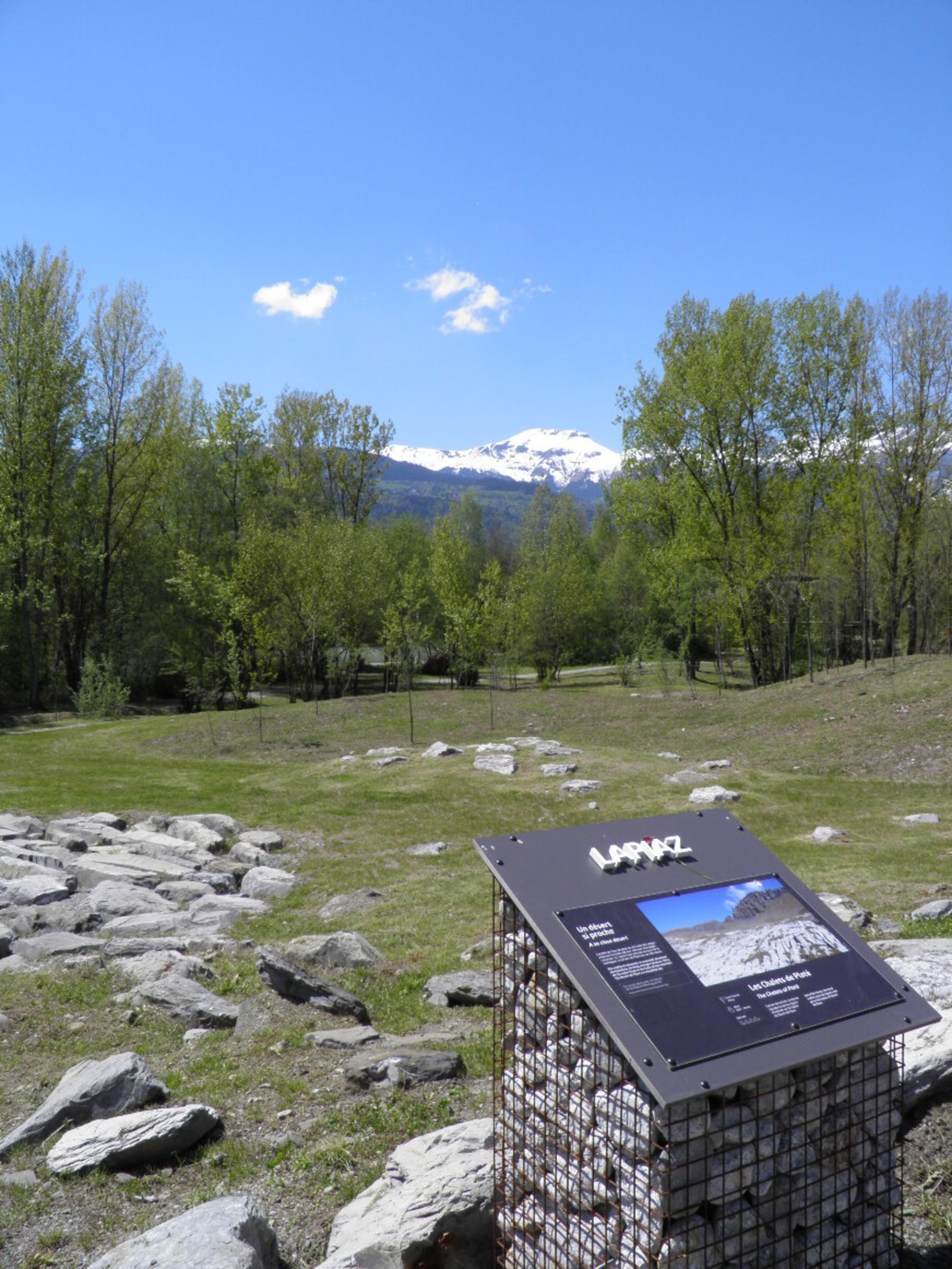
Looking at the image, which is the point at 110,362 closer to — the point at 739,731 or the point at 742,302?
the point at 742,302

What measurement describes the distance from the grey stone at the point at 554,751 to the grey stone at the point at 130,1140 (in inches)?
660

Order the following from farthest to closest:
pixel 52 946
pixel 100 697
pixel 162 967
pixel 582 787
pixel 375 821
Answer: pixel 100 697 < pixel 582 787 < pixel 375 821 < pixel 52 946 < pixel 162 967

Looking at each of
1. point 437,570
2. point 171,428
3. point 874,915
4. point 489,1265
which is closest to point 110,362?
point 171,428

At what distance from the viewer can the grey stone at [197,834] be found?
14.6 metres

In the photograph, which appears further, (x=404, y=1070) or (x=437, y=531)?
(x=437, y=531)

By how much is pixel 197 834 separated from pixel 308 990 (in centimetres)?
808

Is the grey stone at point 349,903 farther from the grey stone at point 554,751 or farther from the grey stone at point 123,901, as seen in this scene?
the grey stone at point 554,751

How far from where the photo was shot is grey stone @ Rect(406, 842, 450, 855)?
14438 millimetres

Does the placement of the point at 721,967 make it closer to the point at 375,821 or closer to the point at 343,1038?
the point at 343,1038

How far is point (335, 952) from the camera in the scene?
9.11 meters

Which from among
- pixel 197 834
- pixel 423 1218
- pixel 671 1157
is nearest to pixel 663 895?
pixel 671 1157

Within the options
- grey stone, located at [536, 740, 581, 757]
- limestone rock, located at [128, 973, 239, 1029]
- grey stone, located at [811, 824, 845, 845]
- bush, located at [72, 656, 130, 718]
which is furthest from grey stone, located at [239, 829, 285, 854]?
bush, located at [72, 656, 130, 718]

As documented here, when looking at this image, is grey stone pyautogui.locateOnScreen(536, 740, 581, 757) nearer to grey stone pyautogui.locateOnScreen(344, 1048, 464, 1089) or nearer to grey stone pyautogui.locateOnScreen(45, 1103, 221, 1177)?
grey stone pyautogui.locateOnScreen(344, 1048, 464, 1089)

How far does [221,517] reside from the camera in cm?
4906
